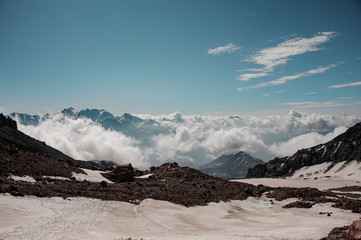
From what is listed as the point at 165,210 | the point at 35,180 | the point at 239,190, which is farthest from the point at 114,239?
the point at 239,190

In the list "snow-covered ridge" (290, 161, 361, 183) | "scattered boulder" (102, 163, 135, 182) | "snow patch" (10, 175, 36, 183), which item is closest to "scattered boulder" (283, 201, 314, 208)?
"scattered boulder" (102, 163, 135, 182)

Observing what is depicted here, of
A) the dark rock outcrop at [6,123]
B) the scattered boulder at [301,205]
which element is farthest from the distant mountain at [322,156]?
the dark rock outcrop at [6,123]

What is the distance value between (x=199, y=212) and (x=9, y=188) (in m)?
18.6

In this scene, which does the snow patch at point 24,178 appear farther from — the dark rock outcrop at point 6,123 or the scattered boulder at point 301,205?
the dark rock outcrop at point 6,123

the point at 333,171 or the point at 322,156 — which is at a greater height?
the point at 322,156

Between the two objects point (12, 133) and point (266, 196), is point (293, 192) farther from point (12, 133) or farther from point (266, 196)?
point (12, 133)

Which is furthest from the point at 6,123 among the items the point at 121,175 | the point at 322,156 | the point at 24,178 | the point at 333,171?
the point at 322,156

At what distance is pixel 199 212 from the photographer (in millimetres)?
24781

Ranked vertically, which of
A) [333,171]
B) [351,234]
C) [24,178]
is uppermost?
[351,234]

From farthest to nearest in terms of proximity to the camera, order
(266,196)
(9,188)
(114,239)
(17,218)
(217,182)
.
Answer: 1. (217,182)
2. (266,196)
3. (9,188)
4. (17,218)
5. (114,239)

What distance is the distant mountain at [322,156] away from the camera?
105m

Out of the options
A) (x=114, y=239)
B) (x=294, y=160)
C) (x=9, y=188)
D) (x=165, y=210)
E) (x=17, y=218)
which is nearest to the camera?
(x=114, y=239)

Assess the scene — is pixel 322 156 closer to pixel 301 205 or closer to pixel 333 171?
pixel 333 171

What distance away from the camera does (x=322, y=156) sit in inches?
4589
